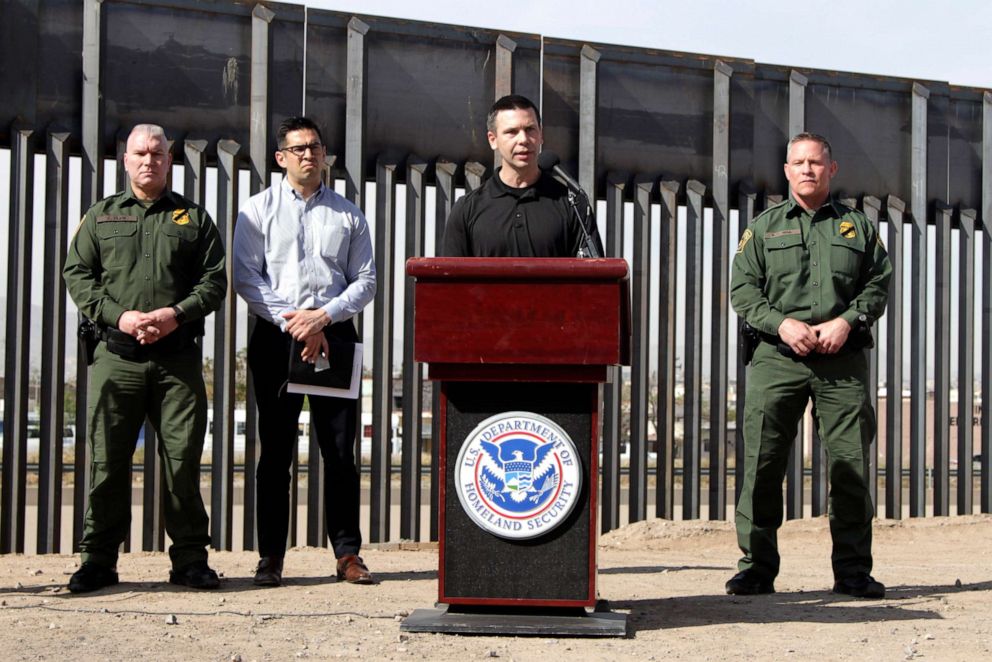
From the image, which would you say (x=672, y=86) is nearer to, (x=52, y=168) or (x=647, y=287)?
(x=647, y=287)

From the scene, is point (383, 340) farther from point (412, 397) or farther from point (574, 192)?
point (574, 192)

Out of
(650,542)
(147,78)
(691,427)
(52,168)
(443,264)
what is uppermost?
(147,78)

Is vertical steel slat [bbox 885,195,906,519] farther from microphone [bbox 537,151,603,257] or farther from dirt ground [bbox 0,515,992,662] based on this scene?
microphone [bbox 537,151,603,257]

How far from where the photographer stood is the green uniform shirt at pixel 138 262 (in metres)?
3.87

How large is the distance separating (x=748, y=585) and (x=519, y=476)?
1251 millimetres

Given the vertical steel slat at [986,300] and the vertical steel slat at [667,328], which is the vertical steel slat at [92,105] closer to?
the vertical steel slat at [667,328]

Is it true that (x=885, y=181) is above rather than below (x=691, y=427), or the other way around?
above

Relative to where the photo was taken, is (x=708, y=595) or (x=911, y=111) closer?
(x=708, y=595)

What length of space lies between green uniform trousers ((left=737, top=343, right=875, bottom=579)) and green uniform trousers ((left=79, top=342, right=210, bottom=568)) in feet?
5.84

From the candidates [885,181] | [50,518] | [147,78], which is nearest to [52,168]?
[147,78]

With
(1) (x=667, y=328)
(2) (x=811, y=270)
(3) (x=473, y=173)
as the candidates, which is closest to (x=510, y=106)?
(2) (x=811, y=270)

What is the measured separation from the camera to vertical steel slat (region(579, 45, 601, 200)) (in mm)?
6250

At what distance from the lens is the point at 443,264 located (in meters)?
3.02

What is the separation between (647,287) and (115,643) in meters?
4.12
